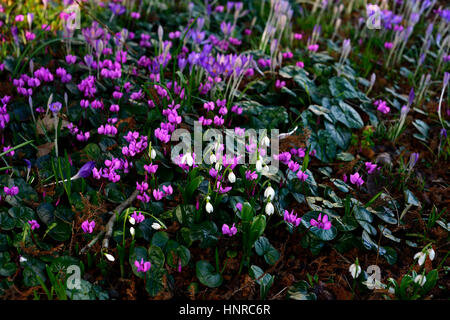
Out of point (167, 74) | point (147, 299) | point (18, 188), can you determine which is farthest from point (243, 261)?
point (167, 74)

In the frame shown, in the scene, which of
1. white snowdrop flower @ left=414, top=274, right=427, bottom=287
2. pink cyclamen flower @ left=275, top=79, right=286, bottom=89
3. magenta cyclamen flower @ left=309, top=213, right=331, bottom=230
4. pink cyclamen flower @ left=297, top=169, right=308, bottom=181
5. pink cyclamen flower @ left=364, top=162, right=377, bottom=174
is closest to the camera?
white snowdrop flower @ left=414, top=274, right=427, bottom=287

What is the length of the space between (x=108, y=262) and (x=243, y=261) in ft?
2.28

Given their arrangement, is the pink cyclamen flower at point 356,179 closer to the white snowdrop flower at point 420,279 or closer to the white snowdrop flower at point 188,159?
the white snowdrop flower at point 420,279

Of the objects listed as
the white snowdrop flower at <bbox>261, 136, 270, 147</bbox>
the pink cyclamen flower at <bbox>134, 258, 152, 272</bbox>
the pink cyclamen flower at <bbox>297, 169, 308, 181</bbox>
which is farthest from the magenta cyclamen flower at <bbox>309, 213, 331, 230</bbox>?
the pink cyclamen flower at <bbox>134, 258, 152, 272</bbox>

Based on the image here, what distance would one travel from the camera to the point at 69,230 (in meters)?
2.29

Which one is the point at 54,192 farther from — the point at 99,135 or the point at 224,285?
the point at 224,285

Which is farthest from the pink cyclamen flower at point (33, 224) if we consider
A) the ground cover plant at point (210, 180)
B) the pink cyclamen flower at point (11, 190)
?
the pink cyclamen flower at point (11, 190)

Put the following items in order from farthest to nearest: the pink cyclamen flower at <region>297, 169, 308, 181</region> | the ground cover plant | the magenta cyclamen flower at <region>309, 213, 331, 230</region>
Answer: the pink cyclamen flower at <region>297, 169, 308, 181</region>
the magenta cyclamen flower at <region>309, 213, 331, 230</region>
the ground cover plant

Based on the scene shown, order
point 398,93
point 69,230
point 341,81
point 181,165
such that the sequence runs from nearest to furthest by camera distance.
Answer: point 69,230
point 181,165
point 341,81
point 398,93

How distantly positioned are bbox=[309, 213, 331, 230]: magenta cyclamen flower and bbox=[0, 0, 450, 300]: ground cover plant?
0.6 inches

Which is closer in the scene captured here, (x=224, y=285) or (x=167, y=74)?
(x=224, y=285)

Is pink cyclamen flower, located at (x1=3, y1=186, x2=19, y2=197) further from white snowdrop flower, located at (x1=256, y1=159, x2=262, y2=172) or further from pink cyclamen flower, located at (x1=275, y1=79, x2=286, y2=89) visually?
pink cyclamen flower, located at (x1=275, y1=79, x2=286, y2=89)

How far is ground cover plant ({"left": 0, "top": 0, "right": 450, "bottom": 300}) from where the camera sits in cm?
217

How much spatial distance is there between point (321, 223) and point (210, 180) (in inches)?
27.4
